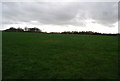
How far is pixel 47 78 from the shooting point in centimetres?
552

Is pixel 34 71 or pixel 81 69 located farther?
pixel 81 69

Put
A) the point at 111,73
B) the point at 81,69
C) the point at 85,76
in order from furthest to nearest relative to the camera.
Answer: the point at 81,69, the point at 111,73, the point at 85,76

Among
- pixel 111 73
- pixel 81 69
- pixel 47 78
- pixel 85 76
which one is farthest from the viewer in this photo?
pixel 81 69

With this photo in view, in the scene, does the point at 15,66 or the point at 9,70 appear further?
the point at 15,66

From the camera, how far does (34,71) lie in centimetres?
641

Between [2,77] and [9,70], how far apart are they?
895 millimetres

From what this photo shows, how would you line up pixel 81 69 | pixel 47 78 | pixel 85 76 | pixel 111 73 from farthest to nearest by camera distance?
pixel 81 69 < pixel 111 73 < pixel 85 76 < pixel 47 78

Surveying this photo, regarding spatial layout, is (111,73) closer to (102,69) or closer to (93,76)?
(102,69)

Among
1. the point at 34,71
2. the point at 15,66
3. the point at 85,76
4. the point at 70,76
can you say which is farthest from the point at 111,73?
the point at 15,66

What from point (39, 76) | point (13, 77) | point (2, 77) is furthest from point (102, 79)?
point (2, 77)

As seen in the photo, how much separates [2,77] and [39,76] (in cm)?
181

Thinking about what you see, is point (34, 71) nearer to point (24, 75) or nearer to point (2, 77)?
point (24, 75)

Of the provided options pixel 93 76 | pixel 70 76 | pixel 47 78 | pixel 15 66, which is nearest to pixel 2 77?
pixel 15 66

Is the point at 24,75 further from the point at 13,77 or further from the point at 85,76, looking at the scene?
the point at 85,76
